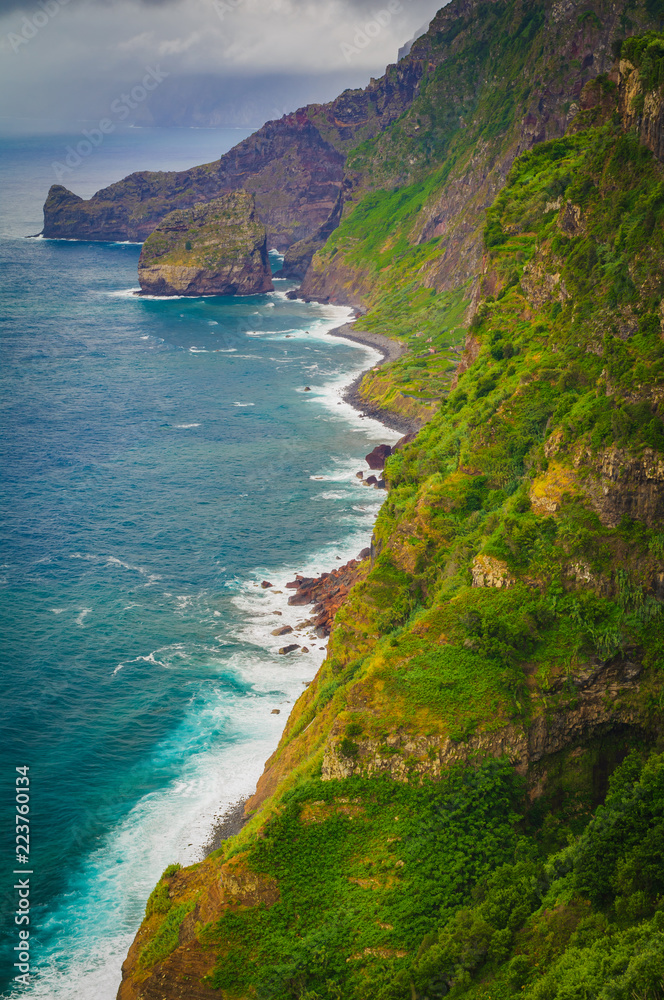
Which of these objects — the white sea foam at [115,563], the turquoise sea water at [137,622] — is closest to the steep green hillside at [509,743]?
the turquoise sea water at [137,622]

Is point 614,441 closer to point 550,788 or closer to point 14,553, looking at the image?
point 550,788

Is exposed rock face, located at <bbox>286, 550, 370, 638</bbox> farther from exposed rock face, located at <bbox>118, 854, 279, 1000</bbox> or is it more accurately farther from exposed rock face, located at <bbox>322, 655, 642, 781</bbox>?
exposed rock face, located at <bbox>118, 854, 279, 1000</bbox>

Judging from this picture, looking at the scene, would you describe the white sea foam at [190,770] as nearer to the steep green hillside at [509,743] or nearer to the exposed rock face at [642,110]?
the steep green hillside at [509,743]

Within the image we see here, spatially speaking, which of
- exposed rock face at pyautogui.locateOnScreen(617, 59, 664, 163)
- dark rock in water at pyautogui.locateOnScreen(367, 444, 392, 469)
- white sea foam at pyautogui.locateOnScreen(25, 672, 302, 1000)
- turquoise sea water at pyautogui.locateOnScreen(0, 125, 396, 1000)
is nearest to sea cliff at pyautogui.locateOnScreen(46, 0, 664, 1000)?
exposed rock face at pyautogui.locateOnScreen(617, 59, 664, 163)

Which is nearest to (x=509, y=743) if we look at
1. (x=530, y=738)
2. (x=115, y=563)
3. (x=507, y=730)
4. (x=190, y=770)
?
(x=507, y=730)

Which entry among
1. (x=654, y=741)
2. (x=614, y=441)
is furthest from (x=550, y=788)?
(x=614, y=441)
